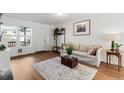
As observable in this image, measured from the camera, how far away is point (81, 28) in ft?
14.8

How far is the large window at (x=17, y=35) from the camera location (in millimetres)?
4454

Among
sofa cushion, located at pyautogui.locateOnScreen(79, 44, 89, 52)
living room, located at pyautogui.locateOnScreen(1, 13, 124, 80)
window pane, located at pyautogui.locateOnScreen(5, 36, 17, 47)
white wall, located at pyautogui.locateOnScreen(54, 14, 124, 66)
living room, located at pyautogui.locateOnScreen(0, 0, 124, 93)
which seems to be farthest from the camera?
window pane, located at pyautogui.locateOnScreen(5, 36, 17, 47)

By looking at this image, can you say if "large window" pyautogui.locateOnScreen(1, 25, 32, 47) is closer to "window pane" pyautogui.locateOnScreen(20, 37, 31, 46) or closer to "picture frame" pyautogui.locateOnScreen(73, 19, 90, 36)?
"window pane" pyautogui.locateOnScreen(20, 37, 31, 46)

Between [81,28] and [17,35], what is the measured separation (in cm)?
358

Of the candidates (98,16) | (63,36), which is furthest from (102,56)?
(63,36)

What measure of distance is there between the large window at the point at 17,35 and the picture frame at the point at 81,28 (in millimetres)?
2878

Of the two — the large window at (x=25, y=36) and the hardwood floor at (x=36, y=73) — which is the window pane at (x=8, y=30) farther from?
the hardwood floor at (x=36, y=73)

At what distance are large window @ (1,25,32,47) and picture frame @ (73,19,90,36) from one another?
9.44 feet

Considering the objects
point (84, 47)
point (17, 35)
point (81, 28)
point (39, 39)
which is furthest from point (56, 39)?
point (84, 47)

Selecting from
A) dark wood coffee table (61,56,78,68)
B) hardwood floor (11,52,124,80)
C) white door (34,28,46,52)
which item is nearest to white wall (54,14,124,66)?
hardwood floor (11,52,124,80)

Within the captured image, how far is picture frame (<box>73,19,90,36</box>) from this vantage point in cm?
426

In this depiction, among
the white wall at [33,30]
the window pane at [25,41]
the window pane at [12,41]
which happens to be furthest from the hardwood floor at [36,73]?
the window pane at [25,41]

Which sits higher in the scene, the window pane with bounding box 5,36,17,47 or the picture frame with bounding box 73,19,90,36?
the picture frame with bounding box 73,19,90,36
